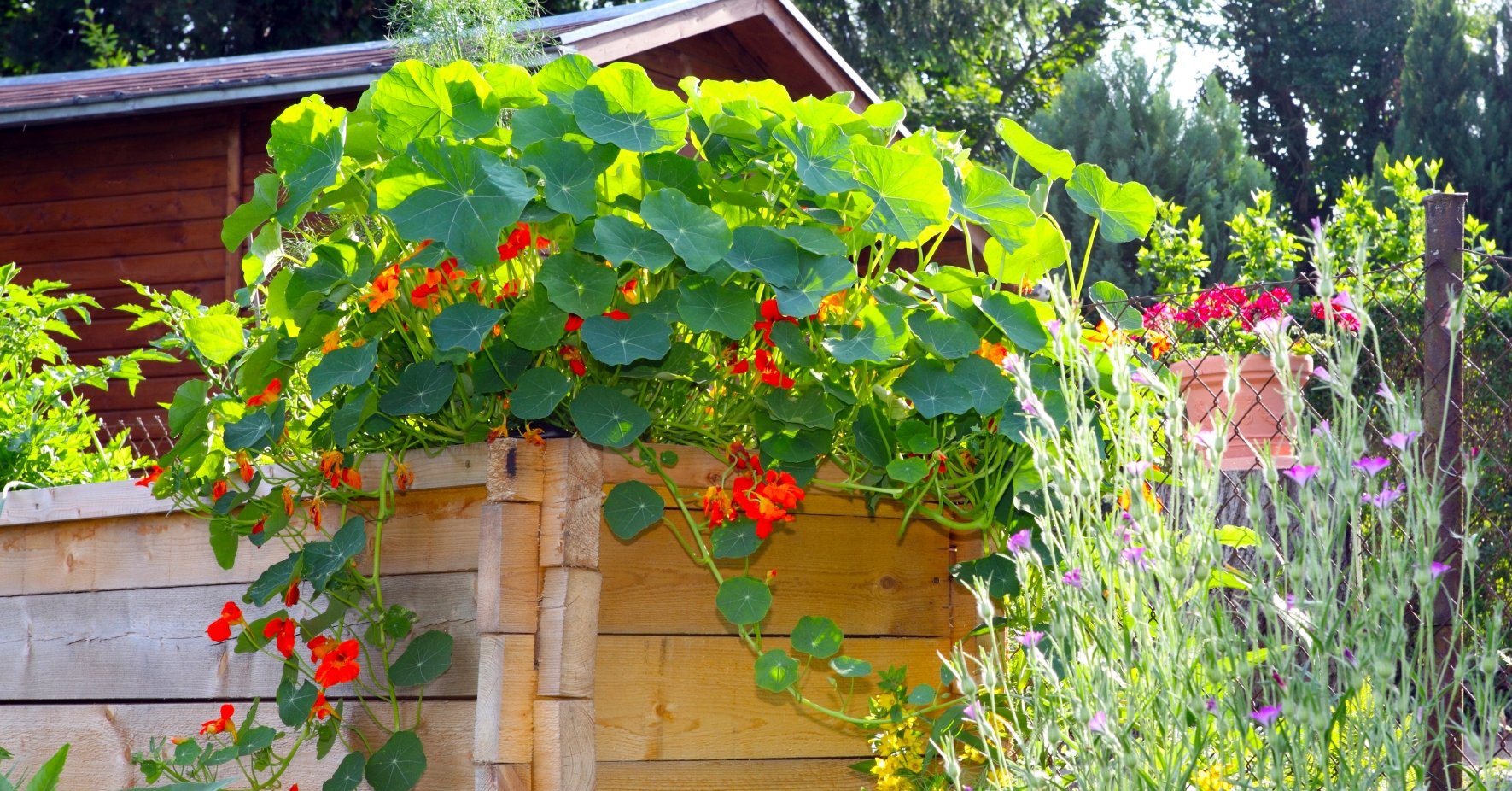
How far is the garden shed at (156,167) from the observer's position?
6059 millimetres

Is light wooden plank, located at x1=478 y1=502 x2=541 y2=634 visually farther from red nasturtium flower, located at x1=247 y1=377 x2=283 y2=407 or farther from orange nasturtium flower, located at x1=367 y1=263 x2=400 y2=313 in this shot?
red nasturtium flower, located at x1=247 y1=377 x2=283 y2=407

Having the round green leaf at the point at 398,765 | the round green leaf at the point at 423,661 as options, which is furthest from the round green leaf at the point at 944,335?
the round green leaf at the point at 398,765

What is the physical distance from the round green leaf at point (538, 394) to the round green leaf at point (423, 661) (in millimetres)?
317

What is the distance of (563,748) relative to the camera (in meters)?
1.47

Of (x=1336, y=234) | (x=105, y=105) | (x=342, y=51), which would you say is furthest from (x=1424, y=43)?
(x=105, y=105)

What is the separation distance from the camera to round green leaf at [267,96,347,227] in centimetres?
152

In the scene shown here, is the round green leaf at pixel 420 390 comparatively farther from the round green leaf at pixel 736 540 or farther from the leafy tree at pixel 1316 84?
the leafy tree at pixel 1316 84

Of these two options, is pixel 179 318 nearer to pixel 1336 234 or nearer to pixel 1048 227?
pixel 1048 227

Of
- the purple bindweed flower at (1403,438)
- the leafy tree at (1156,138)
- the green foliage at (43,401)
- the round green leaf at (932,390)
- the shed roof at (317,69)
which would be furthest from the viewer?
the leafy tree at (1156,138)

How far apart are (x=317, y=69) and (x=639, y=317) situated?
494 cm

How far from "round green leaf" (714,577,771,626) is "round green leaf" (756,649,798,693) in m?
0.05

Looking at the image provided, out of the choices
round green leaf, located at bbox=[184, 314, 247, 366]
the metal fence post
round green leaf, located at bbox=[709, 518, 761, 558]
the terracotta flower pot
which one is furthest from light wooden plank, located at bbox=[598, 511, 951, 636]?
the terracotta flower pot

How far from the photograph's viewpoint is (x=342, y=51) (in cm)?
702

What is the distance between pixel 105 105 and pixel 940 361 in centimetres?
522
